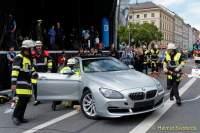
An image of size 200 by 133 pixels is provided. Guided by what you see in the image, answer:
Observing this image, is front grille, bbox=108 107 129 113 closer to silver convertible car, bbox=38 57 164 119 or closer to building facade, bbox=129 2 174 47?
silver convertible car, bbox=38 57 164 119

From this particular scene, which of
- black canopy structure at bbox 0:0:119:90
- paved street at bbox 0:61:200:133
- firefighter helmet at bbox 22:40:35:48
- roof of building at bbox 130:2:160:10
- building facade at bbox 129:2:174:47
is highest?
roof of building at bbox 130:2:160:10

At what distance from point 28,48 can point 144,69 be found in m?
14.7

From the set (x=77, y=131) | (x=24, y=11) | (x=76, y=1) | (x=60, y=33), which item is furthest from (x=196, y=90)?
(x=76, y=1)

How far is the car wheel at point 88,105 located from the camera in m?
8.64

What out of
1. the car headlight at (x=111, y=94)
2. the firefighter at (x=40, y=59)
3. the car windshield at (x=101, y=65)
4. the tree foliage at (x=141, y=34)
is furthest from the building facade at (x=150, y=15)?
the car headlight at (x=111, y=94)

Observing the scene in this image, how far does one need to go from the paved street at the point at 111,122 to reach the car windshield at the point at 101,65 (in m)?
1.15

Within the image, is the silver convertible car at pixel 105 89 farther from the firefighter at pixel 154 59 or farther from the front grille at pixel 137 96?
the firefighter at pixel 154 59

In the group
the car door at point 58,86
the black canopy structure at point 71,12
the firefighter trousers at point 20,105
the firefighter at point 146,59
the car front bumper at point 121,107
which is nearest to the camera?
the car front bumper at point 121,107

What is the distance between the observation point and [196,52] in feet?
83.1

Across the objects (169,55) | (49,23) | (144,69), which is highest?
(49,23)

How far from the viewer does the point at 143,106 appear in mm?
8148

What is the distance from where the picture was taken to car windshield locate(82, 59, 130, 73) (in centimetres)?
959

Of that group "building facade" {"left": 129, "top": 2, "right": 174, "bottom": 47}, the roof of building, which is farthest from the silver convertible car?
the roof of building

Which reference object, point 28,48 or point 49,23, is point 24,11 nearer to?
point 49,23
